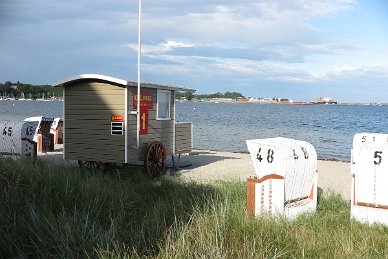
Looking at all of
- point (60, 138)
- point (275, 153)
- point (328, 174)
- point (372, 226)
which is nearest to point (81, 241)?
point (275, 153)

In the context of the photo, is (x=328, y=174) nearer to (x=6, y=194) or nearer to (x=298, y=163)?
(x=298, y=163)

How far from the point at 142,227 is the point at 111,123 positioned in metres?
6.89

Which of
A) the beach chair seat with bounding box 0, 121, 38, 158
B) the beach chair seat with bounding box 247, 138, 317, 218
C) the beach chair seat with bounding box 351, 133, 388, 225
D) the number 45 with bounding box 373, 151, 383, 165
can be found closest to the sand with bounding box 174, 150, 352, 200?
the beach chair seat with bounding box 247, 138, 317, 218

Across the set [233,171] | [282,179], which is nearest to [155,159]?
[233,171]

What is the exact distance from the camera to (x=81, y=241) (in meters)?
4.58

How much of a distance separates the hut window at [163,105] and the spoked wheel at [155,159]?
90cm

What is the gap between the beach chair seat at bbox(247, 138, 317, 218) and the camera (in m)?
6.88

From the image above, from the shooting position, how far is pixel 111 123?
11750mm

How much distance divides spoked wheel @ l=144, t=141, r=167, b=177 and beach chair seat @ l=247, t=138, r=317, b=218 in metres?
4.47

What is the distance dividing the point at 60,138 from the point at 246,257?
18343 mm

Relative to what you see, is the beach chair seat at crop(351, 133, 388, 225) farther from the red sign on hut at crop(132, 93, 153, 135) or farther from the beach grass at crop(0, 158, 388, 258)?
the red sign on hut at crop(132, 93, 153, 135)

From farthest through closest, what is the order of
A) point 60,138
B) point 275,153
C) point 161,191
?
1. point 60,138
2. point 161,191
3. point 275,153

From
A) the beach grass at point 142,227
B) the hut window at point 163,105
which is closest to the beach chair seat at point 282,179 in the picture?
the beach grass at point 142,227

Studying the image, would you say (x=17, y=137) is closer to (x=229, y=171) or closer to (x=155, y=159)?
(x=155, y=159)
